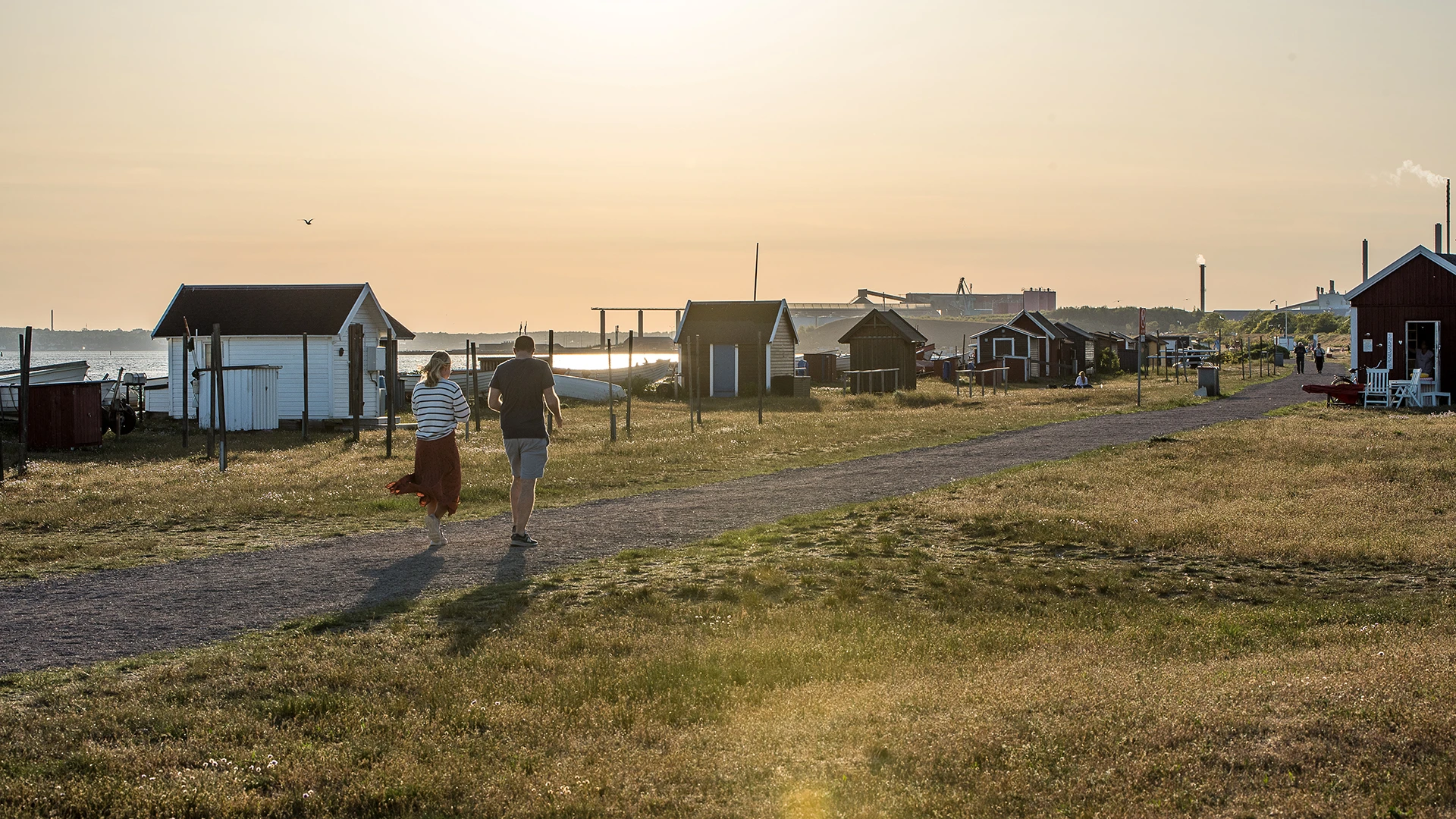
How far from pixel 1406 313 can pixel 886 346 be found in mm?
20944

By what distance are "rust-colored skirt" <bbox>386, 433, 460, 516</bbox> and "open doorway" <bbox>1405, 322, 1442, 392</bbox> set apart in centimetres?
3072

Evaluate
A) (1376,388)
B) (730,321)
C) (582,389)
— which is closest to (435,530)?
(1376,388)

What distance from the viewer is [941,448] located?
22672mm

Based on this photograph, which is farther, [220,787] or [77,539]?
[77,539]

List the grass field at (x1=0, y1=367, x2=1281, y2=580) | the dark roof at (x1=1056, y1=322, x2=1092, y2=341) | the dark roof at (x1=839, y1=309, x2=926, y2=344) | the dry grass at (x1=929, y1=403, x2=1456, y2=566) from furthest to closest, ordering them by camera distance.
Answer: the dark roof at (x1=1056, y1=322, x2=1092, y2=341), the dark roof at (x1=839, y1=309, x2=926, y2=344), the grass field at (x1=0, y1=367, x2=1281, y2=580), the dry grass at (x1=929, y1=403, x2=1456, y2=566)

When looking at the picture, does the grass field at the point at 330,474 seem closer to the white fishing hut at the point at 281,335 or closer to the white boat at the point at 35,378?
the white boat at the point at 35,378

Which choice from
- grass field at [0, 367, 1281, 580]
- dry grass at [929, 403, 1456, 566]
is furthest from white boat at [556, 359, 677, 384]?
dry grass at [929, 403, 1456, 566]

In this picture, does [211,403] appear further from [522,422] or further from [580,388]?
[580,388]

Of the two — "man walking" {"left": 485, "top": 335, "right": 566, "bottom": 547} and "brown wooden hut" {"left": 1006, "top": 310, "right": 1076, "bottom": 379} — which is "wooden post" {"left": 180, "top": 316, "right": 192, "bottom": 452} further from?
"brown wooden hut" {"left": 1006, "top": 310, "right": 1076, "bottom": 379}

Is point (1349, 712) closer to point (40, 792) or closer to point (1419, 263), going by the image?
point (40, 792)

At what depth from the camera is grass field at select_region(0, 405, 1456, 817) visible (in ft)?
16.0

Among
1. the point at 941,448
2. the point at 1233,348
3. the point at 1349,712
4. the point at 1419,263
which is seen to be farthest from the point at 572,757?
the point at 1233,348

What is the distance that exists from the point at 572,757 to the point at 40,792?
7.06 ft

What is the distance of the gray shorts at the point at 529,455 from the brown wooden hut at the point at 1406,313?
29953 mm
